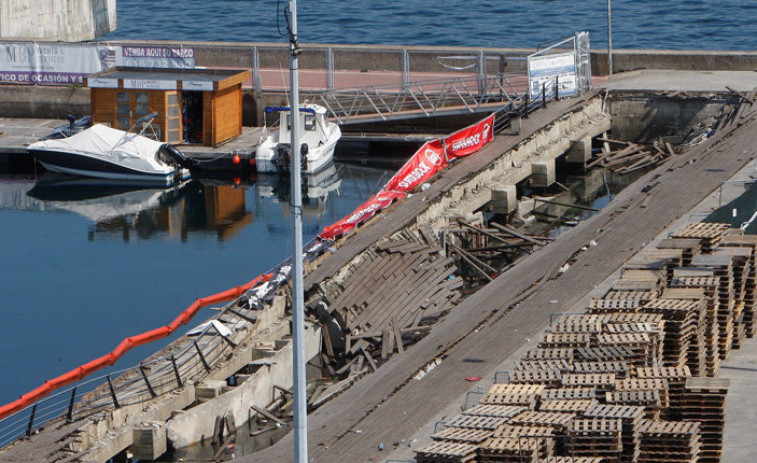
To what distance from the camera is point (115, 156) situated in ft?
192

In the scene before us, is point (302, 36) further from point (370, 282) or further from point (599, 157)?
point (370, 282)

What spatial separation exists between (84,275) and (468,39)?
57.9 meters

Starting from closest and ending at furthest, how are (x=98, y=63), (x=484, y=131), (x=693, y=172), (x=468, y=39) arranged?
(x=693, y=172) → (x=484, y=131) → (x=98, y=63) → (x=468, y=39)

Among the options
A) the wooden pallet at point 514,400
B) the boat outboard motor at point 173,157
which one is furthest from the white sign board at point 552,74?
the wooden pallet at point 514,400

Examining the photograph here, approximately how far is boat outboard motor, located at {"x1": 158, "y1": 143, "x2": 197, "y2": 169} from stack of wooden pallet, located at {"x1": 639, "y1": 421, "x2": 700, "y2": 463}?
3766 centimetres

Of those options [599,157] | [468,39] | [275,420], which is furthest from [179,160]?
[468,39]

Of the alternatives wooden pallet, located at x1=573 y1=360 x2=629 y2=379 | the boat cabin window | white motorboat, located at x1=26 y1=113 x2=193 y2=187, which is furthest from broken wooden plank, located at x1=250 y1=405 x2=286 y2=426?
white motorboat, located at x1=26 y1=113 x2=193 y2=187

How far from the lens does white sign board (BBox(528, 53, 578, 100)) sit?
5916 centimetres

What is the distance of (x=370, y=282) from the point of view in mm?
39188

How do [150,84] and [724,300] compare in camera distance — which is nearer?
[724,300]

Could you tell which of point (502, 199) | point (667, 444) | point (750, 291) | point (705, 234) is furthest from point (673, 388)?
point (502, 199)

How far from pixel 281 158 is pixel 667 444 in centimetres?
3560

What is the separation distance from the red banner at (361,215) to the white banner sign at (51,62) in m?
21.4

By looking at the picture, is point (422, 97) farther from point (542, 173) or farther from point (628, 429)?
point (628, 429)
